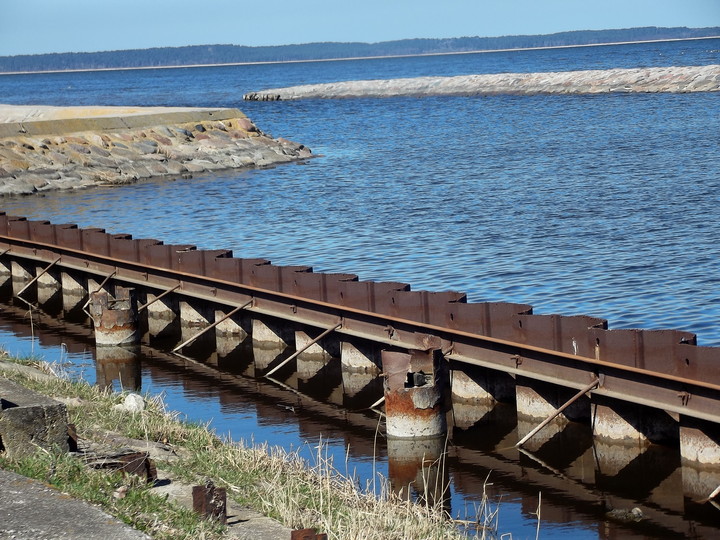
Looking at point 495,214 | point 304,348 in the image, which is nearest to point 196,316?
point 304,348

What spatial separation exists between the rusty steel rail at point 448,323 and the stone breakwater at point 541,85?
276 feet

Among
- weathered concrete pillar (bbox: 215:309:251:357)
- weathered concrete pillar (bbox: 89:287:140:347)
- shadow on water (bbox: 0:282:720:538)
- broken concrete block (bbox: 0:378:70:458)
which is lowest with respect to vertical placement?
shadow on water (bbox: 0:282:720:538)

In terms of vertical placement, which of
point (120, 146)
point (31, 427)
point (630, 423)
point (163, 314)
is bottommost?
point (163, 314)

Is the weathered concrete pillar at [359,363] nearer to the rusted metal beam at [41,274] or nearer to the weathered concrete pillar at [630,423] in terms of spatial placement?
the weathered concrete pillar at [630,423]

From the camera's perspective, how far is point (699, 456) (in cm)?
1324

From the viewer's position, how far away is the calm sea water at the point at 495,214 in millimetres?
23516

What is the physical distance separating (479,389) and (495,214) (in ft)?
63.8

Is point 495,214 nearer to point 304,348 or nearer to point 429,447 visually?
point 304,348

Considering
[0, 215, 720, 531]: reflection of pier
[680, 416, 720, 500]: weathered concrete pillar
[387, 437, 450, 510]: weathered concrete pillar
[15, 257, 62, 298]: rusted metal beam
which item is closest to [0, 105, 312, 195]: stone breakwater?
[15, 257, 62, 298]: rusted metal beam

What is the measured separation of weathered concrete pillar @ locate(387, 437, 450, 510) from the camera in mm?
13602

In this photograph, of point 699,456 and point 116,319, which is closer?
point 699,456

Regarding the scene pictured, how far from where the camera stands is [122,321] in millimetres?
20891

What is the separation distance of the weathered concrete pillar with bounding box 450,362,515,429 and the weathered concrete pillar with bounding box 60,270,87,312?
11.9m

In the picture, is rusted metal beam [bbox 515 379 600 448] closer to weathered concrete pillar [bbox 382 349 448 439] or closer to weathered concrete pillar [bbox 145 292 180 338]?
weathered concrete pillar [bbox 382 349 448 439]
